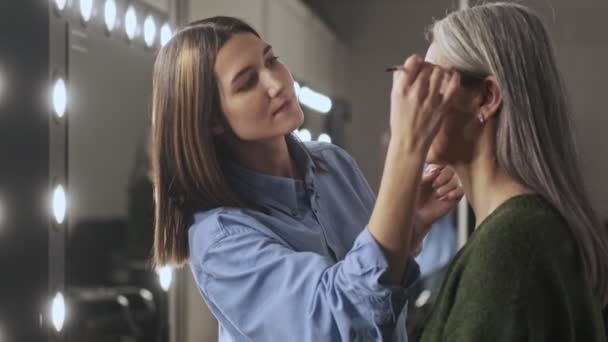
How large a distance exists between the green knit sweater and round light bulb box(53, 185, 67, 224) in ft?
1.96

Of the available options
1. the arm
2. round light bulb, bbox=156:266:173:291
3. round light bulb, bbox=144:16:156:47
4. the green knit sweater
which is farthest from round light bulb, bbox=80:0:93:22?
the green knit sweater

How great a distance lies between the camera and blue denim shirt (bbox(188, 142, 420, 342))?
774 mm

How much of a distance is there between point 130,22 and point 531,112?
837 mm

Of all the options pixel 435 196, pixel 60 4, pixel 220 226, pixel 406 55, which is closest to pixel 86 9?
pixel 60 4

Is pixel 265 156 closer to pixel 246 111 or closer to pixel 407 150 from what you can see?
pixel 246 111

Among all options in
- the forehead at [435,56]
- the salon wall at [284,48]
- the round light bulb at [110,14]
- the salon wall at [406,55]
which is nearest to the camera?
the forehead at [435,56]

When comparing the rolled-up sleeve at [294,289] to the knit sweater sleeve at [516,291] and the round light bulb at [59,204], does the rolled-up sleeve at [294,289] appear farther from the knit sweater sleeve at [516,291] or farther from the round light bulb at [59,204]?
Answer: the round light bulb at [59,204]

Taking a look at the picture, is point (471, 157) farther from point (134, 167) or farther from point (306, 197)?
point (134, 167)

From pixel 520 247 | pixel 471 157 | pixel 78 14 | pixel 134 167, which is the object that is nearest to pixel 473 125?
pixel 471 157

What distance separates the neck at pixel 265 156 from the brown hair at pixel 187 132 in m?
0.05

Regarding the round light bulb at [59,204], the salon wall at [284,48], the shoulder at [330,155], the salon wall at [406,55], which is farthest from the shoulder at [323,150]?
the salon wall at [406,55]

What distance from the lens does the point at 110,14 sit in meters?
1.31

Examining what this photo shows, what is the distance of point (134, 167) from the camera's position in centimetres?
142

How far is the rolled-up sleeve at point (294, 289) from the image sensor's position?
2.51ft
